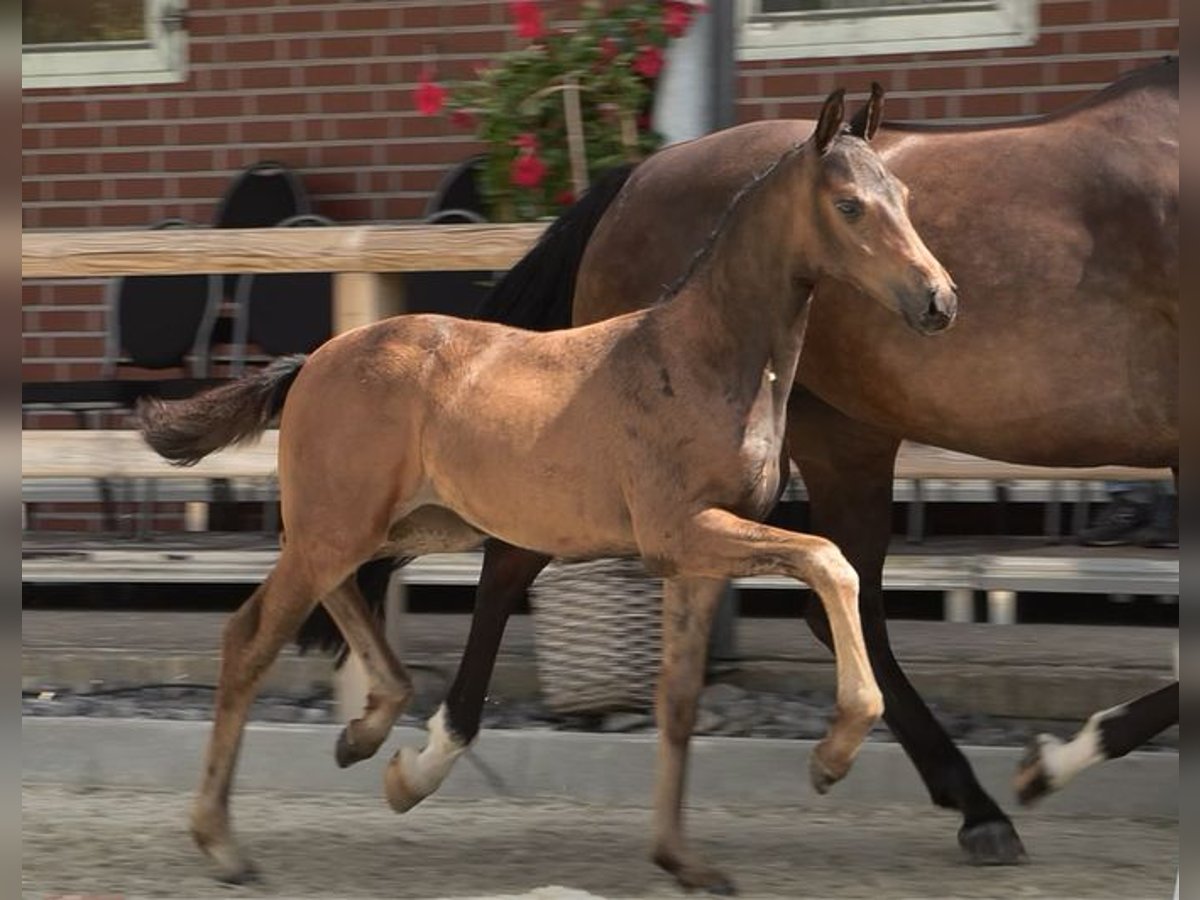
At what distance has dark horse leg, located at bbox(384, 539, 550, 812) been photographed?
4.98 metres

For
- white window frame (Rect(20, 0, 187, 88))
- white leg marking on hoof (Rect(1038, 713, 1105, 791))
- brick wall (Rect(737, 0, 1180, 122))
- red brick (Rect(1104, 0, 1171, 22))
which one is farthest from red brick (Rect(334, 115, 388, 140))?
white leg marking on hoof (Rect(1038, 713, 1105, 791))

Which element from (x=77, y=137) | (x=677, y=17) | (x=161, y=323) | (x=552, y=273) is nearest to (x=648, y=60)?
(x=677, y=17)

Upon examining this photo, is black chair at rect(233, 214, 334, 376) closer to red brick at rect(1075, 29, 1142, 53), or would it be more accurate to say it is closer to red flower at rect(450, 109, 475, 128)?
red flower at rect(450, 109, 475, 128)

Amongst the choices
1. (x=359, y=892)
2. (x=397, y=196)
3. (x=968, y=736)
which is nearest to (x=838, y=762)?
(x=359, y=892)

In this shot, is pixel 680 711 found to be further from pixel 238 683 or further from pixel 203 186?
pixel 203 186

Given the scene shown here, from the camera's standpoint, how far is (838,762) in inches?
159

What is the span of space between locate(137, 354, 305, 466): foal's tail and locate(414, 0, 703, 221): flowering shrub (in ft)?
5.18

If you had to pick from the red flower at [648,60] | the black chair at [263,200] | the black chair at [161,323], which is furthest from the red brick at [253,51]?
the red flower at [648,60]

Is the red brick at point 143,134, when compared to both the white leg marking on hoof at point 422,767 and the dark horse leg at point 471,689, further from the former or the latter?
the white leg marking on hoof at point 422,767

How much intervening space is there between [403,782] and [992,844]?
1438 mm

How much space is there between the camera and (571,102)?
6.21 m

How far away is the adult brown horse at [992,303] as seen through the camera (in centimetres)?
475

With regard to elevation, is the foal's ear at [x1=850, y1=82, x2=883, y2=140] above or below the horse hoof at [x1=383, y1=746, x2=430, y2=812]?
above

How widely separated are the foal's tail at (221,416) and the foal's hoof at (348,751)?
78cm
